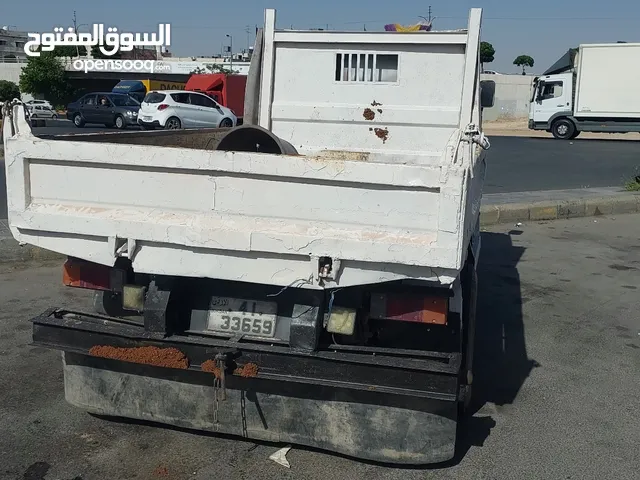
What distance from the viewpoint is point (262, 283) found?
3195mm

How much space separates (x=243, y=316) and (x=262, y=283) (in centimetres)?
35

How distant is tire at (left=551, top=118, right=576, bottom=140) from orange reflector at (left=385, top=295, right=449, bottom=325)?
2880 cm

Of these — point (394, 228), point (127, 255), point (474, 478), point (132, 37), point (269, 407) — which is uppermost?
point (132, 37)

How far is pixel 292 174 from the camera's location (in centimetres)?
308

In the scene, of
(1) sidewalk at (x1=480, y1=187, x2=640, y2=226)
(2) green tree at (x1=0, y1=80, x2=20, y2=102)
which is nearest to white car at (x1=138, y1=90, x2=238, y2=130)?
(1) sidewalk at (x1=480, y1=187, x2=640, y2=226)

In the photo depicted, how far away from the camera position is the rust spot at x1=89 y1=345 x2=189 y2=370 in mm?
3322

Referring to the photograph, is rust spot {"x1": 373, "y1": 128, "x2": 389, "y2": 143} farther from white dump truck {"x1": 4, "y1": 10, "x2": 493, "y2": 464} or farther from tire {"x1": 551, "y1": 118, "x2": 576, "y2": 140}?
tire {"x1": 551, "y1": 118, "x2": 576, "y2": 140}

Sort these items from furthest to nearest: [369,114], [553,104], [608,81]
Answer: [553,104] → [608,81] → [369,114]

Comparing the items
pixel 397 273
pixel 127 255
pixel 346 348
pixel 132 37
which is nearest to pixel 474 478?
pixel 346 348

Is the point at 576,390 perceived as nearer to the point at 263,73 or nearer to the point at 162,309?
the point at 162,309

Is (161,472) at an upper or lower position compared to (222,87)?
lower

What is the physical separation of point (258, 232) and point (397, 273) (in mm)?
632

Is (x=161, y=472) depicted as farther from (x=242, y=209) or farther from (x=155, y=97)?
(x=155, y=97)

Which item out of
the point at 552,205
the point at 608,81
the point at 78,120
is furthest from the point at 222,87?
the point at 552,205
